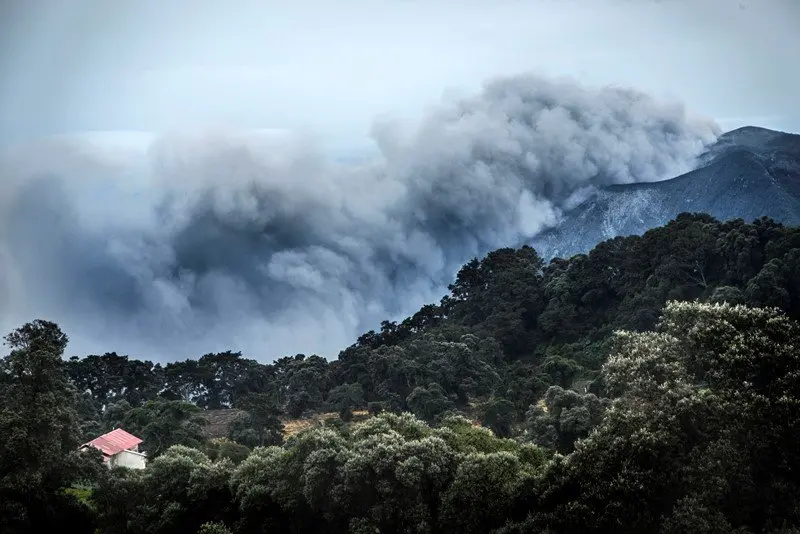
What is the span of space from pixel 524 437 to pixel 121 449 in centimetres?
3948

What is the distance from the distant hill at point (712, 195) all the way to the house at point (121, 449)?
107 m

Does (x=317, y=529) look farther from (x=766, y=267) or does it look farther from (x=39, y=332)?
(x=766, y=267)

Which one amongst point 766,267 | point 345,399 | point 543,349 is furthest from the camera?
point 543,349

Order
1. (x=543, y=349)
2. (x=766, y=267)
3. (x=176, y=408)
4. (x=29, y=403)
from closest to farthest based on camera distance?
(x=29, y=403)
(x=766, y=267)
(x=176, y=408)
(x=543, y=349)

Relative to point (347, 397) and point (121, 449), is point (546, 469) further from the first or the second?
point (347, 397)

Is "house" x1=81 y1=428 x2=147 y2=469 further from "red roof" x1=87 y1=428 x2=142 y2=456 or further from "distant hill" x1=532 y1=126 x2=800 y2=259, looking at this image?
"distant hill" x1=532 y1=126 x2=800 y2=259

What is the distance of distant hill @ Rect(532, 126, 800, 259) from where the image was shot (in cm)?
13300

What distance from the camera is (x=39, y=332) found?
43.1 metres

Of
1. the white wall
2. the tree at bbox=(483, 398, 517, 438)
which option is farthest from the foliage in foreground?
the tree at bbox=(483, 398, 517, 438)

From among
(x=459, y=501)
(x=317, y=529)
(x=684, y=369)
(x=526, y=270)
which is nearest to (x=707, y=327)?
(x=684, y=369)

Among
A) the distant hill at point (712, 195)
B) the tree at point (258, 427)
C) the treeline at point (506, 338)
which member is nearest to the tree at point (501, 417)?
the treeline at point (506, 338)

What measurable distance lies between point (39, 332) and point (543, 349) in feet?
212

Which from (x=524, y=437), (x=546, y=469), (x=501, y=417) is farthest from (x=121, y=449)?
(x=546, y=469)

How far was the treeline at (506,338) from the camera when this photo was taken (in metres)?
71.7
